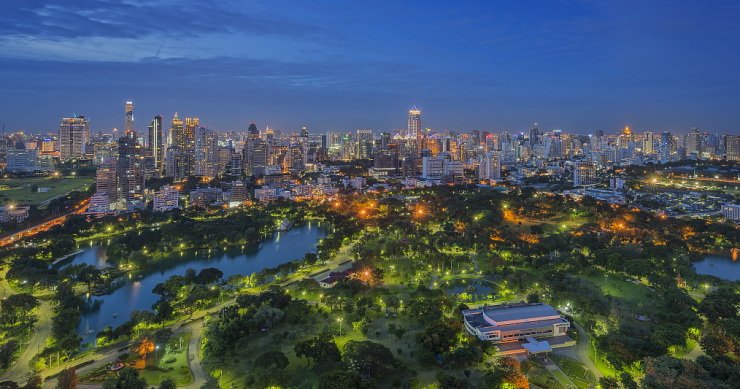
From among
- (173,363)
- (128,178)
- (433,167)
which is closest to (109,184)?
(128,178)

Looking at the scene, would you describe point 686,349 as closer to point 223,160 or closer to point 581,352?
point 581,352

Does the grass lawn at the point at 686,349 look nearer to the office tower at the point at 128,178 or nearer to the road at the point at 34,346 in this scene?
the road at the point at 34,346

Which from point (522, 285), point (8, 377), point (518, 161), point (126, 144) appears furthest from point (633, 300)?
point (518, 161)

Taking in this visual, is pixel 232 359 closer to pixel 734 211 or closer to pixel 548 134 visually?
pixel 734 211

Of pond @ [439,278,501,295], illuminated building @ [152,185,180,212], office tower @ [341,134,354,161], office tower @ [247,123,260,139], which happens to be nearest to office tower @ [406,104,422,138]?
office tower @ [341,134,354,161]

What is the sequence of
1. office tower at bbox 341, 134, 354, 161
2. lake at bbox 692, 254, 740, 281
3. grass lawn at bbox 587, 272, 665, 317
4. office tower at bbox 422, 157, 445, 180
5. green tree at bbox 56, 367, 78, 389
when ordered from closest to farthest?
green tree at bbox 56, 367, 78, 389 → grass lawn at bbox 587, 272, 665, 317 → lake at bbox 692, 254, 740, 281 → office tower at bbox 422, 157, 445, 180 → office tower at bbox 341, 134, 354, 161

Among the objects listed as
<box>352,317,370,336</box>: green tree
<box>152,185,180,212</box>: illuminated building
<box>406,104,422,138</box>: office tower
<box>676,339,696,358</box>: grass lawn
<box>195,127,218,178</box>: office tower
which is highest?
<box>406,104,422,138</box>: office tower

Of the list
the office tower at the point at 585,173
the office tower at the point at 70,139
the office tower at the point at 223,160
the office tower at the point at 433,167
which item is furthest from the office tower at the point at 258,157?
the office tower at the point at 585,173

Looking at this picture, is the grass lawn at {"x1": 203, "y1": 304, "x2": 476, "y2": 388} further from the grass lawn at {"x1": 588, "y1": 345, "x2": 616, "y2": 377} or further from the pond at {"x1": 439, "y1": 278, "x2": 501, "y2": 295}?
the pond at {"x1": 439, "y1": 278, "x2": 501, "y2": 295}
